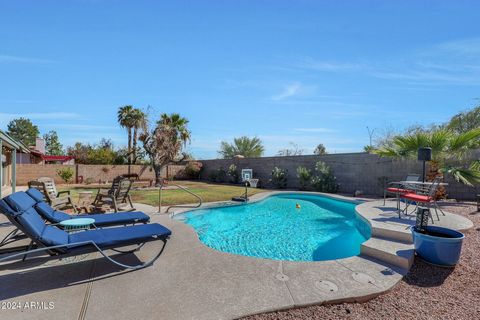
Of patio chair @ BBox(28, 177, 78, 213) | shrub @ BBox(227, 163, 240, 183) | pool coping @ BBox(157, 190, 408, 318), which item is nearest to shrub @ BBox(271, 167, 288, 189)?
shrub @ BBox(227, 163, 240, 183)

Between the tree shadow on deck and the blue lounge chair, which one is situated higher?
the blue lounge chair

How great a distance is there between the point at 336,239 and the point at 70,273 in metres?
5.59

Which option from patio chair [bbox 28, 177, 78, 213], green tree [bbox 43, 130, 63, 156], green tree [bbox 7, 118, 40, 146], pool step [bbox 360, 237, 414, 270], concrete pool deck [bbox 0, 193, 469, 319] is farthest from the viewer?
green tree [bbox 7, 118, 40, 146]

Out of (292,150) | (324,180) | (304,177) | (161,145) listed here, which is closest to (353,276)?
(324,180)

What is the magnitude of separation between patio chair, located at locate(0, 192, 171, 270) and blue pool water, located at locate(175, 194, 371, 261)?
99.4 inches

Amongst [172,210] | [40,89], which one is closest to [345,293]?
[172,210]

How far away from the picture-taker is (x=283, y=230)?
7.30 meters

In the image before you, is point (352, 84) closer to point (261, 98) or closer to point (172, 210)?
point (261, 98)

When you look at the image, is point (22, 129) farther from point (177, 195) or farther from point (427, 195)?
point (427, 195)

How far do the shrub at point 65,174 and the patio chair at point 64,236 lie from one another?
60.8ft

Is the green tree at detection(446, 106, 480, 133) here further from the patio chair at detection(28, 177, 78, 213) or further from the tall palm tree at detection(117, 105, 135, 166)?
the tall palm tree at detection(117, 105, 135, 166)

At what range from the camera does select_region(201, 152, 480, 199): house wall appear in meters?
11.4

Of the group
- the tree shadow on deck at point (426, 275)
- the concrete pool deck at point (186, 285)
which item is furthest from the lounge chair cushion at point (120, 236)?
the tree shadow on deck at point (426, 275)

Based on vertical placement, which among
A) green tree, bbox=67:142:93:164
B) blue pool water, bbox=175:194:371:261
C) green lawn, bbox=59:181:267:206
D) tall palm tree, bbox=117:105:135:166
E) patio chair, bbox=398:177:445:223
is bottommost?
blue pool water, bbox=175:194:371:261
